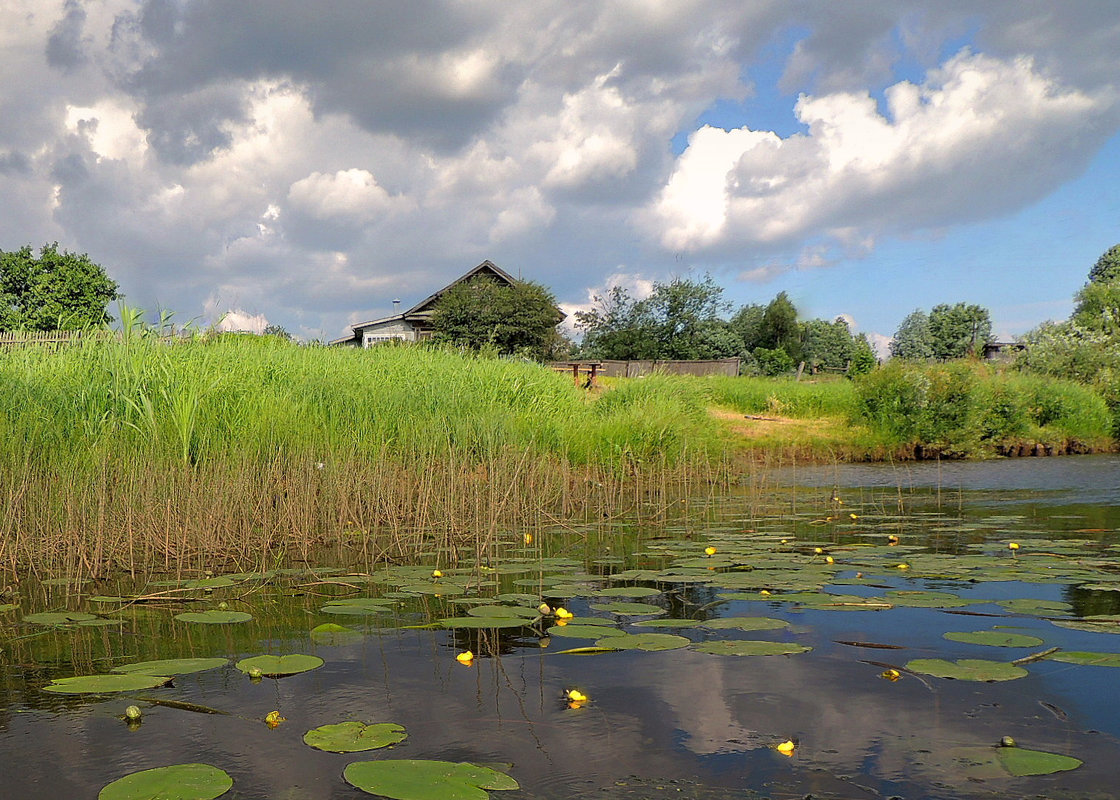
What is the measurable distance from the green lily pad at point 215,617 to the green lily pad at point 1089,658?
Answer: 4.33m

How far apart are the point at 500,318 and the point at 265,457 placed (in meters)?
26.6

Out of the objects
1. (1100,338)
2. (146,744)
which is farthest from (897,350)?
(146,744)

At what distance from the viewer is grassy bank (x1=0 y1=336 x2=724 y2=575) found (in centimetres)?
685

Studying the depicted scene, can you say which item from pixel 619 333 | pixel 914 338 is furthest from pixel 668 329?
pixel 914 338

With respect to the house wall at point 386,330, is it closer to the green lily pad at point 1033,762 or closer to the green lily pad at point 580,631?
the green lily pad at point 580,631

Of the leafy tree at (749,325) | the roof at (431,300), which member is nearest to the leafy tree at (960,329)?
the leafy tree at (749,325)

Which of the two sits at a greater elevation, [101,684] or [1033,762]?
[101,684]

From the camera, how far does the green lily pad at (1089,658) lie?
12.9 feet

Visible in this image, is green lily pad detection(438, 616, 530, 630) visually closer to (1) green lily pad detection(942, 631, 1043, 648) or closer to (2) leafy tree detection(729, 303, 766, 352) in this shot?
(1) green lily pad detection(942, 631, 1043, 648)

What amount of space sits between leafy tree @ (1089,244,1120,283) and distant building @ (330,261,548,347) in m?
51.2

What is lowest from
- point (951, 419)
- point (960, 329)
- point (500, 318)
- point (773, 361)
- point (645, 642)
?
point (645, 642)

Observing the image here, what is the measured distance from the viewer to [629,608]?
5164mm

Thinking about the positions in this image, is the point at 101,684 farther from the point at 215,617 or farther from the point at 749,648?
the point at 749,648

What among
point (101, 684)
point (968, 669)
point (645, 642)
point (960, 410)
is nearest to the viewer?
point (101, 684)
